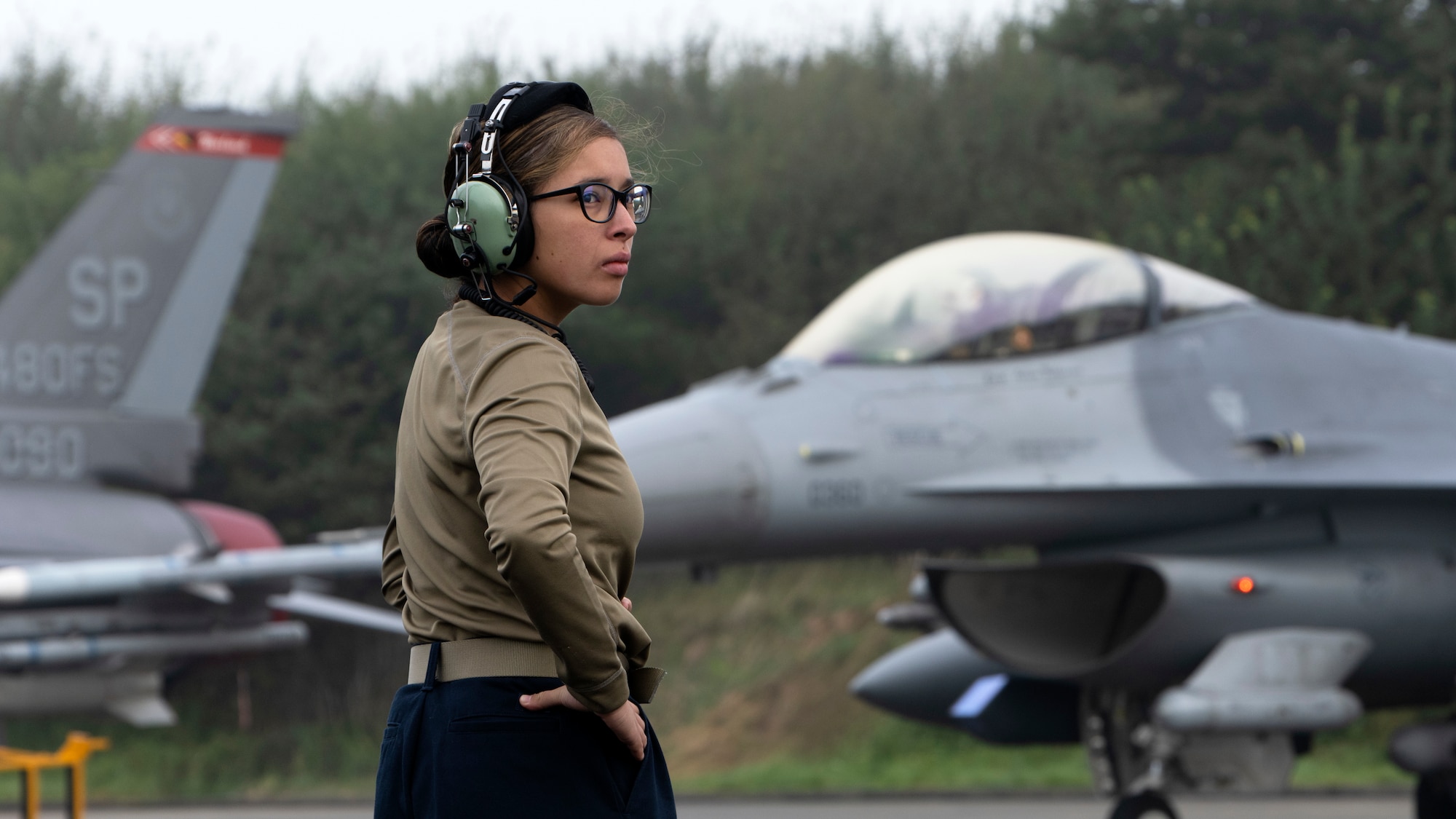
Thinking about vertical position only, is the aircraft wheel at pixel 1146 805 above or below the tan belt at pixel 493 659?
below

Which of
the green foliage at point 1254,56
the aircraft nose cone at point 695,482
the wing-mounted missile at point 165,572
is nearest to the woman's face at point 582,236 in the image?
the aircraft nose cone at point 695,482

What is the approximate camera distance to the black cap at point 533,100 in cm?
188

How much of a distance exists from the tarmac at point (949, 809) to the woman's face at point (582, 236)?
8.01 m

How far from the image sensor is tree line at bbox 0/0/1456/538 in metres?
19.2

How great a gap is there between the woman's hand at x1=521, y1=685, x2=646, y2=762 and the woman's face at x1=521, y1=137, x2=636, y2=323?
46 cm

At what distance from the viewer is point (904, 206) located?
22.9 meters

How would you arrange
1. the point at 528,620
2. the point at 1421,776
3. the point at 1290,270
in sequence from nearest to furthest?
1. the point at 528,620
2. the point at 1421,776
3. the point at 1290,270

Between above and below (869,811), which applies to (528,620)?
above

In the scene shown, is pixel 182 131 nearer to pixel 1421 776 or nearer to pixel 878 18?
pixel 1421 776

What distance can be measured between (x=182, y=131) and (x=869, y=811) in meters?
8.91

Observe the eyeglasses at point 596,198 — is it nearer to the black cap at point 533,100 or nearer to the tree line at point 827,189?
the black cap at point 533,100

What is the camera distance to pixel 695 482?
236 inches

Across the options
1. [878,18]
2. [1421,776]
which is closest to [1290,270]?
[1421,776]

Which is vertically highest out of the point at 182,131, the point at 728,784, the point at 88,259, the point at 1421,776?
the point at 182,131
